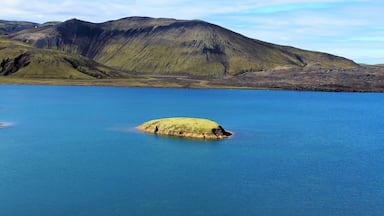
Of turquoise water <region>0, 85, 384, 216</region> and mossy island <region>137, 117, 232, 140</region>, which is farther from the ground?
mossy island <region>137, 117, 232, 140</region>

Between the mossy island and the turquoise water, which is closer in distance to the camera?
the turquoise water

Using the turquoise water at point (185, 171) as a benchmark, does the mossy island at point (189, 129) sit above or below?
above

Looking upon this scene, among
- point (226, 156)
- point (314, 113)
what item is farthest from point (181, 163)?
point (314, 113)

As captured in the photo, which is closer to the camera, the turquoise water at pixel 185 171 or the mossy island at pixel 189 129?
the turquoise water at pixel 185 171

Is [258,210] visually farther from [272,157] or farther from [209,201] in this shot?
[272,157]
